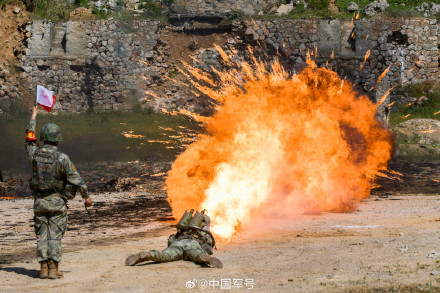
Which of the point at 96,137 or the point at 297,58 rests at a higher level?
the point at 297,58

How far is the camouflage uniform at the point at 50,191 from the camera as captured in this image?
11552mm

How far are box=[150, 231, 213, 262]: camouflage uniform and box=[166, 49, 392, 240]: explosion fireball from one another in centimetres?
162

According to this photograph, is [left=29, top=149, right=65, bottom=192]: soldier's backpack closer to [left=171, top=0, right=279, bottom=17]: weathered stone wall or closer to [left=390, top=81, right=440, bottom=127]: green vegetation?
[left=390, top=81, right=440, bottom=127]: green vegetation

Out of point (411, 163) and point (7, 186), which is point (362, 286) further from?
point (411, 163)

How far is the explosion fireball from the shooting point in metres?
16.3

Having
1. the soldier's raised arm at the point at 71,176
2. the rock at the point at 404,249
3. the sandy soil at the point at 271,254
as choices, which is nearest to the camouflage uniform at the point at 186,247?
the sandy soil at the point at 271,254

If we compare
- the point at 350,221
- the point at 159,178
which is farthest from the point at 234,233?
the point at 159,178

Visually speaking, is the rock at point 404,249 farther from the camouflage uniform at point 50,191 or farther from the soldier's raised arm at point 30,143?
the soldier's raised arm at point 30,143

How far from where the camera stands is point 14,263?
42.8 feet

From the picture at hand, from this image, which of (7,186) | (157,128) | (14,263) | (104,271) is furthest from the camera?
(157,128)

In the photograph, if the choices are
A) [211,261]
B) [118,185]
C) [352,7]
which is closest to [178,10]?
[352,7]

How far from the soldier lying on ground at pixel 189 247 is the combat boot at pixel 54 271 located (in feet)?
4.07

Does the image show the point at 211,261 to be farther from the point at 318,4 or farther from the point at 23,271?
the point at 318,4

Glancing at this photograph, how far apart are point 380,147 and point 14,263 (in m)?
12.7
